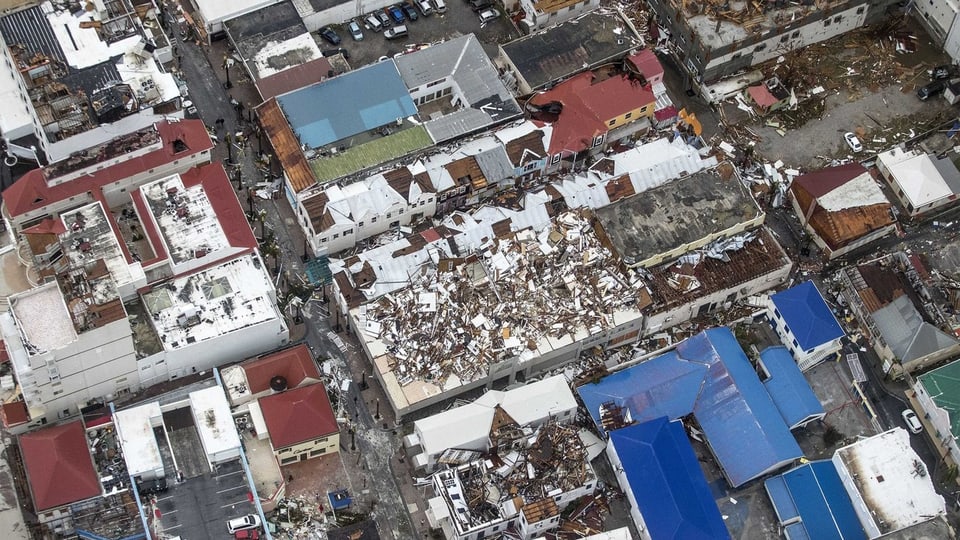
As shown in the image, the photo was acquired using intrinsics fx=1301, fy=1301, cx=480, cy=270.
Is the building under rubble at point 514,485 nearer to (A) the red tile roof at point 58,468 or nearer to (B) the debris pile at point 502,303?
(B) the debris pile at point 502,303

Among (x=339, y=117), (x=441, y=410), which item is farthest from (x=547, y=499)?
(x=339, y=117)

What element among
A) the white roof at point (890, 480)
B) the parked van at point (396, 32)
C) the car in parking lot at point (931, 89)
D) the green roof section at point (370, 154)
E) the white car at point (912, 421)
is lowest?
the white roof at point (890, 480)

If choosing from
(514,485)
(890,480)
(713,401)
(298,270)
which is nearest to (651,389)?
(713,401)

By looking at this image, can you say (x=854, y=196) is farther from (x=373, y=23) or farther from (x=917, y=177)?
(x=373, y=23)

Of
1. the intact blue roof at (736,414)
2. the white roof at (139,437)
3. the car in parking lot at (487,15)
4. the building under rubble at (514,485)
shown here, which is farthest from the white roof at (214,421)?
the car in parking lot at (487,15)

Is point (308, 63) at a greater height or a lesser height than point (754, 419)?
greater

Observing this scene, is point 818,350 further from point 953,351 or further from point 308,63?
point 308,63

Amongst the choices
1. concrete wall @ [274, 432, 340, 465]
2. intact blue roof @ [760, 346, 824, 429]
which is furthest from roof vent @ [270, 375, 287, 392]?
intact blue roof @ [760, 346, 824, 429]
